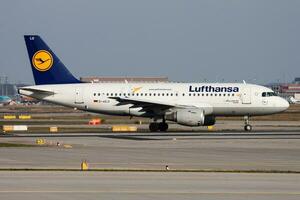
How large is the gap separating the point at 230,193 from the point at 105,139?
28.7 metres

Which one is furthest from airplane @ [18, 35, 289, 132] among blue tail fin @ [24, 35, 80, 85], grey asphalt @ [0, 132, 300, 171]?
grey asphalt @ [0, 132, 300, 171]

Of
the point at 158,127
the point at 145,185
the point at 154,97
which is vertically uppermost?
the point at 154,97

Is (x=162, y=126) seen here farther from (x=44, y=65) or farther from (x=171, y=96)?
(x=44, y=65)

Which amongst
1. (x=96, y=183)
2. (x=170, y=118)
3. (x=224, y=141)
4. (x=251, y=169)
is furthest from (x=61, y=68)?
(x=96, y=183)

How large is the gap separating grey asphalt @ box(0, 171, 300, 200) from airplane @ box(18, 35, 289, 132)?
1291 inches

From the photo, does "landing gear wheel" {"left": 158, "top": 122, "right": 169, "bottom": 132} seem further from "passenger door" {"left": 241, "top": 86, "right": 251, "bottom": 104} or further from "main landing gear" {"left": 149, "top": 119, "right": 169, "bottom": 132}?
"passenger door" {"left": 241, "top": 86, "right": 251, "bottom": 104}

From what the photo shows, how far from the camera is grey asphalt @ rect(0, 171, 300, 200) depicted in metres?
19.9

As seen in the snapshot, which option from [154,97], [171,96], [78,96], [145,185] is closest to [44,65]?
[78,96]

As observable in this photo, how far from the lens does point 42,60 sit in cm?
6388

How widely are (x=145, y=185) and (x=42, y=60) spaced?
43.0m

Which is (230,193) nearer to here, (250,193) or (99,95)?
(250,193)

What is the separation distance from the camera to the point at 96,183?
2262 cm

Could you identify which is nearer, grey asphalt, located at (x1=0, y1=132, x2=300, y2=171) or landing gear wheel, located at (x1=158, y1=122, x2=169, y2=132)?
grey asphalt, located at (x1=0, y1=132, x2=300, y2=171)

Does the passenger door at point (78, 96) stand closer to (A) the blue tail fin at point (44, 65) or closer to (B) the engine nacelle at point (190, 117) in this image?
(A) the blue tail fin at point (44, 65)
